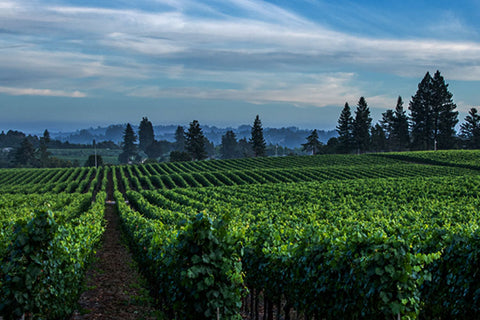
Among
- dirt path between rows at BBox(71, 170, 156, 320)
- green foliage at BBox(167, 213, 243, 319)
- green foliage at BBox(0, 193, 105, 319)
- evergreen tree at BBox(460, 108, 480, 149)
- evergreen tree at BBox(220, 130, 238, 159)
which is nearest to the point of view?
green foliage at BBox(167, 213, 243, 319)

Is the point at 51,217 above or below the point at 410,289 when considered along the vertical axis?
above

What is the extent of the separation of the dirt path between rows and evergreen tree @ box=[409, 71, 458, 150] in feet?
306

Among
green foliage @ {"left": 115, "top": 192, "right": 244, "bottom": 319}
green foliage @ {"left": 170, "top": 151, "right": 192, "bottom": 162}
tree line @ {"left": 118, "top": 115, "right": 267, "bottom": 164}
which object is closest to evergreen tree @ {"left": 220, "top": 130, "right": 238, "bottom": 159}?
tree line @ {"left": 118, "top": 115, "right": 267, "bottom": 164}

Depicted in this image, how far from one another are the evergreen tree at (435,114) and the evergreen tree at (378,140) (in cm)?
1631

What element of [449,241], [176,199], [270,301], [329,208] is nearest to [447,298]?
[449,241]

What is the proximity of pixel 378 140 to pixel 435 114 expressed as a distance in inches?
870

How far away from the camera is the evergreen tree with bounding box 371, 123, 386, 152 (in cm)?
11532

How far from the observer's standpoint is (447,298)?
7.82 metres

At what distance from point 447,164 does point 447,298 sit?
6673 centimetres

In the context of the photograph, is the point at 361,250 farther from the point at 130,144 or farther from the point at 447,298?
the point at 130,144

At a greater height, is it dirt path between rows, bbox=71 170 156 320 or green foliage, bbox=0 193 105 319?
green foliage, bbox=0 193 105 319

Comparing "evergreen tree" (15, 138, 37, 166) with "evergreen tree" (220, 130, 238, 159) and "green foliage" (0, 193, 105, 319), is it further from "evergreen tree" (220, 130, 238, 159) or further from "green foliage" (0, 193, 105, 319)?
"green foliage" (0, 193, 105, 319)

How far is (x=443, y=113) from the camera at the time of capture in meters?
97.3

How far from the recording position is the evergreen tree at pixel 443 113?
9731 cm
